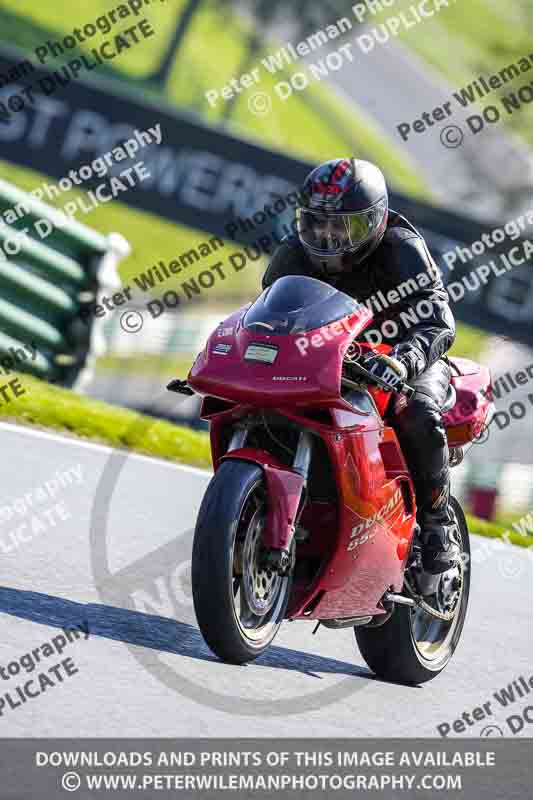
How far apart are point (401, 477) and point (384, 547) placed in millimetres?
280

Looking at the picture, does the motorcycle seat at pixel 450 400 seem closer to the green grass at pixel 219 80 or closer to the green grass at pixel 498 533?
the green grass at pixel 498 533

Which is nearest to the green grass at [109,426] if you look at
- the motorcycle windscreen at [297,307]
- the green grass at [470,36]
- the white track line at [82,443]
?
the white track line at [82,443]

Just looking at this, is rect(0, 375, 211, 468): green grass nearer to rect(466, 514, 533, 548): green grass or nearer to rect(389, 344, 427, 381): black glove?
rect(466, 514, 533, 548): green grass

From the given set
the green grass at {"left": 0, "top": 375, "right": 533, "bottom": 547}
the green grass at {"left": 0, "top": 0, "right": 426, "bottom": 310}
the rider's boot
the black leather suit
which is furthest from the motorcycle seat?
the green grass at {"left": 0, "top": 0, "right": 426, "bottom": 310}

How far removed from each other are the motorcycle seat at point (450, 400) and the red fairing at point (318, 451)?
0.44 meters

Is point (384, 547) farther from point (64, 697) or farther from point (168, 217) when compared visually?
point (168, 217)

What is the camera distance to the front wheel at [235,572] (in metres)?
4.49

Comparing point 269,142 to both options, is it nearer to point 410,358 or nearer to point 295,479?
point 410,358

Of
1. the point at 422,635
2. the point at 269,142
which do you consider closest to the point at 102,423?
the point at 422,635

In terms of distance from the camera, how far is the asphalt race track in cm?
434

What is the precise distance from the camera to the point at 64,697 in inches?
168

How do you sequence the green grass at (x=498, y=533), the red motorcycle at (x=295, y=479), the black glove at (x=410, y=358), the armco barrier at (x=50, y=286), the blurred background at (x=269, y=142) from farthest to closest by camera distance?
1. the blurred background at (x=269, y=142)
2. the armco barrier at (x=50, y=286)
3. the green grass at (x=498, y=533)
4. the black glove at (x=410, y=358)
5. the red motorcycle at (x=295, y=479)

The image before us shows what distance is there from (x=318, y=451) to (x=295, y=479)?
30 centimetres

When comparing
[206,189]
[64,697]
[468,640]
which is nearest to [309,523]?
[64,697]
